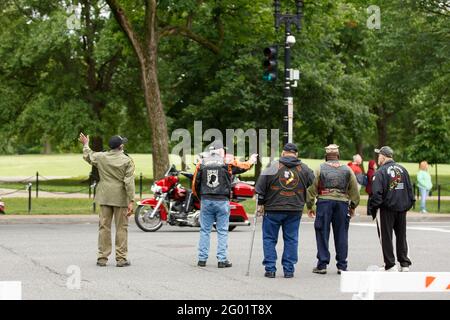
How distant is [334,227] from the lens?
13.7 m

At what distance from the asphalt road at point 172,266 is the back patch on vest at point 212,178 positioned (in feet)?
4.04

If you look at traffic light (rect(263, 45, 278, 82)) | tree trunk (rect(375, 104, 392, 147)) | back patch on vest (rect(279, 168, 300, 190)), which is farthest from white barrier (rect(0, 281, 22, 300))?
tree trunk (rect(375, 104, 392, 147))

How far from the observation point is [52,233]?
805 inches

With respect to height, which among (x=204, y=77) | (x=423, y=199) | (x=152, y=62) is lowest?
(x=423, y=199)

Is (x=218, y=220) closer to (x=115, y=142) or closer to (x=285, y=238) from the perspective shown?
(x=285, y=238)

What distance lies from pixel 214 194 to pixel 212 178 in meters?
0.24

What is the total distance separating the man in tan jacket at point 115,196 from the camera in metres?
14.2

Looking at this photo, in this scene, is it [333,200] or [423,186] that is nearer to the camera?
[333,200]

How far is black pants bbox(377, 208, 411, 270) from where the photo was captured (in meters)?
13.5

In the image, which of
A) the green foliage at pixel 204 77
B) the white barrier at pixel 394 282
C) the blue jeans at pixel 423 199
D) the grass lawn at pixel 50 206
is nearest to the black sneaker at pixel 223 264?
the white barrier at pixel 394 282

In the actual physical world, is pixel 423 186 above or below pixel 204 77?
below

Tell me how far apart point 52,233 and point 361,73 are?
32.2m

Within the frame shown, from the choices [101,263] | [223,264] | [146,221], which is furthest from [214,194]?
[146,221]
